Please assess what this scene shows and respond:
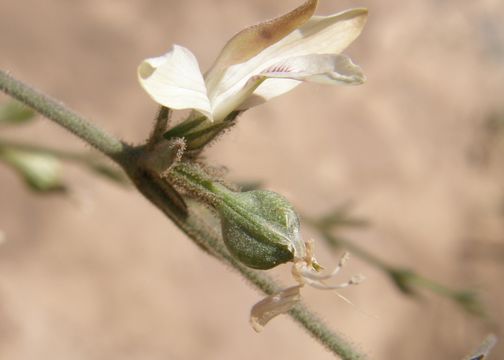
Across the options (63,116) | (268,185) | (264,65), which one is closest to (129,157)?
(63,116)

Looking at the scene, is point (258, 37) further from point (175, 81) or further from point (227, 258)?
point (227, 258)

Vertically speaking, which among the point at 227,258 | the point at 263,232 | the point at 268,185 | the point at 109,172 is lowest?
the point at 268,185

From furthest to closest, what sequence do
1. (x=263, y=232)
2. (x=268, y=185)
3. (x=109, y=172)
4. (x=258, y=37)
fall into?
1. (x=268, y=185)
2. (x=109, y=172)
3. (x=258, y=37)
4. (x=263, y=232)

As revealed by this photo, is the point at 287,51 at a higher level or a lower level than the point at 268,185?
higher

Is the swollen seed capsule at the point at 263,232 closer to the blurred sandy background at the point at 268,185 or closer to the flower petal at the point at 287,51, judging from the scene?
the flower petal at the point at 287,51

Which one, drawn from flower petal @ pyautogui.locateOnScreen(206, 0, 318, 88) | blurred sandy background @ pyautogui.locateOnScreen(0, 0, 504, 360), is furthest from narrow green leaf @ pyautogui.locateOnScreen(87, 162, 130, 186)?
flower petal @ pyautogui.locateOnScreen(206, 0, 318, 88)

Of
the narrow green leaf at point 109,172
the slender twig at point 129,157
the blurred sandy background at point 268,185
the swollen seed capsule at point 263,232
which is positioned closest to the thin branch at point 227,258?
the slender twig at point 129,157

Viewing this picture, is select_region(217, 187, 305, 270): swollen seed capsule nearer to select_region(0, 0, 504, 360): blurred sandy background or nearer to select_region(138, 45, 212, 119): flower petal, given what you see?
select_region(138, 45, 212, 119): flower petal
